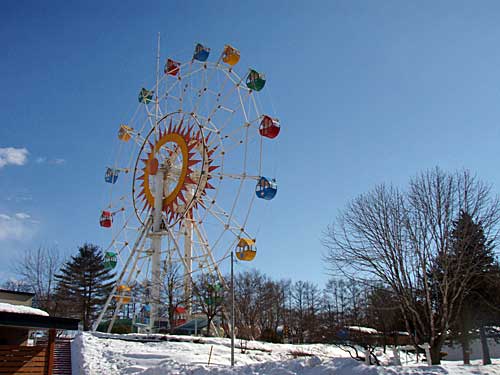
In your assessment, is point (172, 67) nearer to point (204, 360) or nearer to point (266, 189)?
point (266, 189)

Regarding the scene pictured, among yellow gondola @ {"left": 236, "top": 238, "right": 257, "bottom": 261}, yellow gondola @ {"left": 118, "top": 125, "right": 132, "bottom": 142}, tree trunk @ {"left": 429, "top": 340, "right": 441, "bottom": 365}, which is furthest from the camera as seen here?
yellow gondola @ {"left": 118, "top": 125, "right": 132, "bottom": 142}

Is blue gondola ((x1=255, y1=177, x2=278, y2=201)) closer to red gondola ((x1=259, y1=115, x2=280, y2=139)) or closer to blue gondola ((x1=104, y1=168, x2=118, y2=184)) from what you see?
red gondola ((x1=259, y1=115, x2=280, y2=139))

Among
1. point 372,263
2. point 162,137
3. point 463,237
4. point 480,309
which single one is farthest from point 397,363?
point 162,137

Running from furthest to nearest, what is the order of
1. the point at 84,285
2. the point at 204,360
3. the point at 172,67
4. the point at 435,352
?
the point at 84,285
the point at 172,67
the point at 204,360
the point at 435,352

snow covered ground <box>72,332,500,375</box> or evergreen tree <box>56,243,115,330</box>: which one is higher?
evergreen tree <box>56,243,115,330</box>

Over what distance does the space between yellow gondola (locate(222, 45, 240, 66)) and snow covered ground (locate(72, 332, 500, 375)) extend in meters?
17.6

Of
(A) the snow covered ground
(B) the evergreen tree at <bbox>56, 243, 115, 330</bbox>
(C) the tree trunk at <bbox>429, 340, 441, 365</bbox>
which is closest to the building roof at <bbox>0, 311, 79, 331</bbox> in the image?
(A) the snow covered ground

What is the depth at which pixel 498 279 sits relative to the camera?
24062 mm

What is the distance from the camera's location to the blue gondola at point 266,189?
29.5 meters

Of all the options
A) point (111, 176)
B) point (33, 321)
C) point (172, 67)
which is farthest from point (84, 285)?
point (33, 321)

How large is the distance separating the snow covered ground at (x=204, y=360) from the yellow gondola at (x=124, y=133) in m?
17.1

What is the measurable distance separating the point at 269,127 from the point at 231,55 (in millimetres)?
6230

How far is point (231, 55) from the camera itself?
32438 millimetres

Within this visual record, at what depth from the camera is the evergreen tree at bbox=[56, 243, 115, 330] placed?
149 feet
